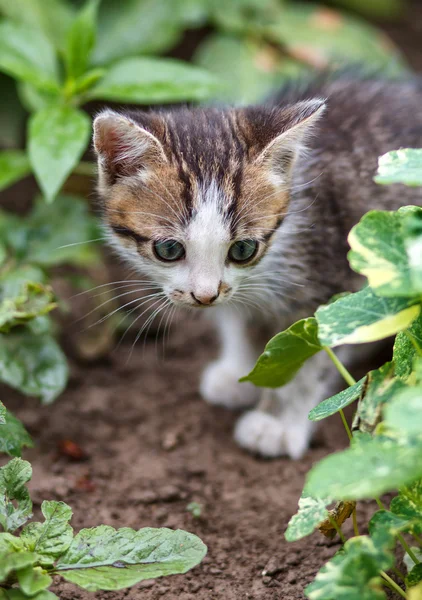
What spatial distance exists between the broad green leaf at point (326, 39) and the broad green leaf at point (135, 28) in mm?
643

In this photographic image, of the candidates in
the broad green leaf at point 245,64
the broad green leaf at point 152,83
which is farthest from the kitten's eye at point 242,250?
the broad green leaf at point 245,64

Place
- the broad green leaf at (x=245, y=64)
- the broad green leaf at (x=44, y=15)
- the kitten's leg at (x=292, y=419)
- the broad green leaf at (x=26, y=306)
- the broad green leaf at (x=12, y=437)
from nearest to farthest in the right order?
the broad green leaf at (x=12, y=437) < the broad green leaf at (x=26, y=306) < the kitten's leg at (x=292, y=419) < the broad green leaf at (x=44, y=15) < the broad green leaf at (x=245, y=64)

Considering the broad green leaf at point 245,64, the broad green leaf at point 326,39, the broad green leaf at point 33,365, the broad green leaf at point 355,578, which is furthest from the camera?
the broad green leaf at point 326,39

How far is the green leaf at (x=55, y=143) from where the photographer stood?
2475mm

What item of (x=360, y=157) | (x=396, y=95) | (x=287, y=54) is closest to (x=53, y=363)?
(x=360, y=157)

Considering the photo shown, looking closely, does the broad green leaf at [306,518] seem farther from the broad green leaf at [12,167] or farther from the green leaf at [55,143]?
the broad green leaf at [12,167]

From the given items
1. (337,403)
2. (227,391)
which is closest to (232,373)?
(227,391)

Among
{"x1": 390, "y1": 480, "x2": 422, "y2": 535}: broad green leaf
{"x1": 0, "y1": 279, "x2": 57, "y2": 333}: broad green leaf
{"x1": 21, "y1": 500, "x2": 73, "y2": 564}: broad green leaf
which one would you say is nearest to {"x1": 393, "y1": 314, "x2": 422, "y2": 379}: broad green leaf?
{"x1": 390, "y1": 480, "x2": 422, "y2": 535}: broad green leaf

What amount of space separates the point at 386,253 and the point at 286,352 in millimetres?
435

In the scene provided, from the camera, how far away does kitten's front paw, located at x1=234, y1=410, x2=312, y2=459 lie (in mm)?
2654

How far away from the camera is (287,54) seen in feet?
13.2

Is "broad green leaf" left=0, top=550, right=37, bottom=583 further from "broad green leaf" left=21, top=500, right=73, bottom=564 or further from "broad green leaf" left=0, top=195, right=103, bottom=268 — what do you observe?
"broad green leaf" left=0, top=195, right=103, bottom=268

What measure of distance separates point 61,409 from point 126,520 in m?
0.71

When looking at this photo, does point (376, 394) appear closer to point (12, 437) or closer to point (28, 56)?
point (12, 437)
